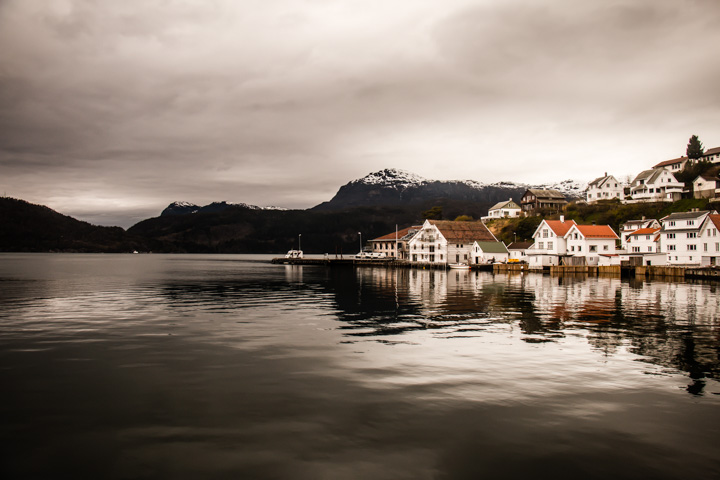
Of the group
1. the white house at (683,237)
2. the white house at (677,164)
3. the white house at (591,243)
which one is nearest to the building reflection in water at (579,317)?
the white house at (683,237)

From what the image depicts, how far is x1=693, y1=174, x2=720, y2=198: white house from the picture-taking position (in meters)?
123

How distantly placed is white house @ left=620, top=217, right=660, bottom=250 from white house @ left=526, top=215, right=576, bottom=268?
14.8 metres

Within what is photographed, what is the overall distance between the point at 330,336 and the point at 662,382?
1697 centimetres

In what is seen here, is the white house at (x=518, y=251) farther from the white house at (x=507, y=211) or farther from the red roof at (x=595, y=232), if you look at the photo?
the white house at (x=507, y=211)

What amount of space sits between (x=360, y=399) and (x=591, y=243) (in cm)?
10443

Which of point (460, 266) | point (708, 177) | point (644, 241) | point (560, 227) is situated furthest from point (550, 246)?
point (708, 177)

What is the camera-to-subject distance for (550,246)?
111 m

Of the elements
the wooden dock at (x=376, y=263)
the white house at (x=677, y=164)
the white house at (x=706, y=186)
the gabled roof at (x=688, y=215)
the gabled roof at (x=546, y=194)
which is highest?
the white house at (x=677, y=164)

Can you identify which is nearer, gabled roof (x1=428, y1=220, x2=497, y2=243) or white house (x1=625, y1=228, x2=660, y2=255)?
white house (x1=625, y1=228, x2=660, y2=255)

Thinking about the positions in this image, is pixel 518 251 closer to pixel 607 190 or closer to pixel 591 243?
pixel 591 243

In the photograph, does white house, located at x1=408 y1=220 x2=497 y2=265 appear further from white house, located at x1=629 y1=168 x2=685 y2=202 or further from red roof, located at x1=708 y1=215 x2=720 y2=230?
red roof, located at x1=708 y1=215 x2=720 y2=230

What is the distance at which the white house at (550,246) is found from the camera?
357 feet

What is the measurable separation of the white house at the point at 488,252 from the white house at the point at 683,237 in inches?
1491

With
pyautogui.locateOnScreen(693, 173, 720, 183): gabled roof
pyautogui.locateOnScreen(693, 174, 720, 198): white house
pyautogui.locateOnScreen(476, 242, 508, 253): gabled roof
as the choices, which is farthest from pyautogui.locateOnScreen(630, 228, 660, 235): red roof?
pyautogui.locateOnScreen(693, 173, 720, 183): gabled roof
